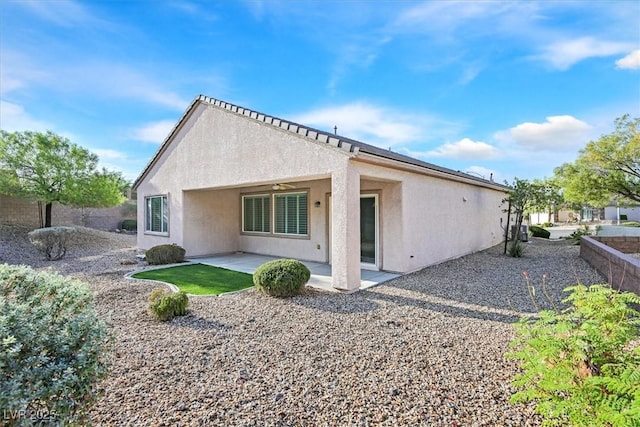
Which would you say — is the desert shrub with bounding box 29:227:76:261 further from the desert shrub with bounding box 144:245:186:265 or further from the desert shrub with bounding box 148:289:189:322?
the desert shrub with bounding box 148:289:189:322

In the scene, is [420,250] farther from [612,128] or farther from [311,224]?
[612,128]

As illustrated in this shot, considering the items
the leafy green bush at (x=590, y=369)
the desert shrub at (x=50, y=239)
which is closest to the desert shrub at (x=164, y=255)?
the desert shrub at (x=50, y=239)

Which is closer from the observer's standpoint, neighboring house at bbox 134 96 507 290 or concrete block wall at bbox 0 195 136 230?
neighboring house at bbox 134 96 507 290

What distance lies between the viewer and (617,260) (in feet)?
29.2

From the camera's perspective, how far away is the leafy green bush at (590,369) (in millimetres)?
2551

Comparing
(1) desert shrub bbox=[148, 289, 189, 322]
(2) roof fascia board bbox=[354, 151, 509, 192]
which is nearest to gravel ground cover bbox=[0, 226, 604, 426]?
(1) desert shrub bbox=[148, 289, 189, 322]

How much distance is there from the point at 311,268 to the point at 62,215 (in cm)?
2219

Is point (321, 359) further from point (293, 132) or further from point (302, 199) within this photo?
point (302, 199)

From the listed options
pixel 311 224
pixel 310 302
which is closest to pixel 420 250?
pixel 311 224

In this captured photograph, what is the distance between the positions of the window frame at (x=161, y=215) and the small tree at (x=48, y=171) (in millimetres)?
5444

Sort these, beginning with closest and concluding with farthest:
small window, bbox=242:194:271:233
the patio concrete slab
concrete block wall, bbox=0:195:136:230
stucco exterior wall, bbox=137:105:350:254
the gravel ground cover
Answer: the gravel ground cover < stucco exterior wall, bbox=137:105:350:254 < the patio concrete slab < small window, bbox=242:194:271:233 < concrete block wall, bbox=0:195:136:230

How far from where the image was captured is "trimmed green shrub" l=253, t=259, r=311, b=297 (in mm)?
8217

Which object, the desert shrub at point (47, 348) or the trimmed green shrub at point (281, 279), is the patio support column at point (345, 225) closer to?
the trimmed green shrub at point (281, 279)

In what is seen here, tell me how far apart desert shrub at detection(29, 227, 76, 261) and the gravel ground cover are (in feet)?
25.9
